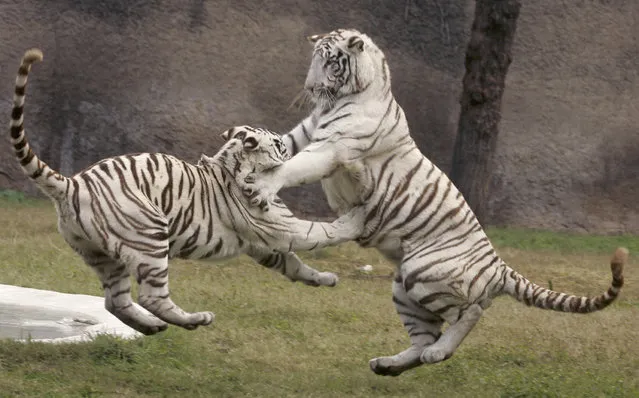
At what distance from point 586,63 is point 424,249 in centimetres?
712

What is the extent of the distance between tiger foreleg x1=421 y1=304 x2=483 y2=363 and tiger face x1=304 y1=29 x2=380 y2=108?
1073 millimetres

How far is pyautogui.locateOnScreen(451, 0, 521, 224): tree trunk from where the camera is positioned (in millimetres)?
9539

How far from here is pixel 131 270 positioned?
4527 millimetres

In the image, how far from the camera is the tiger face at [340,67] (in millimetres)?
4930

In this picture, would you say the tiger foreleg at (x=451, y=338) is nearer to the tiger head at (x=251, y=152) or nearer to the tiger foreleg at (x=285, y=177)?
the tiger foreleg at (x=285, y=177)

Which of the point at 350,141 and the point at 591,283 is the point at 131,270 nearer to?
the point at 350,141

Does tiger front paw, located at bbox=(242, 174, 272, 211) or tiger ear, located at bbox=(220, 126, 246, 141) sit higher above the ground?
tiger ear, located at bbox=(220, 126, 246, 141)

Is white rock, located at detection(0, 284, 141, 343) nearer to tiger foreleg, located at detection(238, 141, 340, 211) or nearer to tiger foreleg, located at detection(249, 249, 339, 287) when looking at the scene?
tiger foreleg, located at detection(249, 249, 339, 287)

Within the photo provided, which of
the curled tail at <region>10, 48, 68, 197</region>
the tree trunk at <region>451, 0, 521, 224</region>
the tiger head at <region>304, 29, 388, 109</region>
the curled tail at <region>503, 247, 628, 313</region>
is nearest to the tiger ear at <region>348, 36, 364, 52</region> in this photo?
the tiger head at <region>304, 29, 388, 109</region>

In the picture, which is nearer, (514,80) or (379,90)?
(379,90)

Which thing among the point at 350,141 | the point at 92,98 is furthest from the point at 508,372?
the point at 92,98

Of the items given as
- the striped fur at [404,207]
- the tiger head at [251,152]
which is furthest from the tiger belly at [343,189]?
the tiger head at [251,152]

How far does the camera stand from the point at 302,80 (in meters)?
11.5

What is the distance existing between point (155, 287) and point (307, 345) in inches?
→ 68.2
